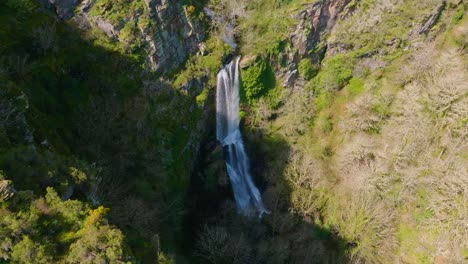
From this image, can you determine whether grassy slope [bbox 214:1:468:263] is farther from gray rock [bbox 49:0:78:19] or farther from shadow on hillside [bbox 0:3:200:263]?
gray rock [bbox 49:0:78:19]

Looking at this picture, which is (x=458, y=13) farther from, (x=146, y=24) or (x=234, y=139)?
(x=146, y=24)

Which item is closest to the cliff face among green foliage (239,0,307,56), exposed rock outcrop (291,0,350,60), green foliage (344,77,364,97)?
green foliage (239,0,307,56)

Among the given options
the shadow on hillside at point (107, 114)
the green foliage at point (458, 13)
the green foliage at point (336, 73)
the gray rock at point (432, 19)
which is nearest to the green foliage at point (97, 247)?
the shadow on hillside at point (107, 114)

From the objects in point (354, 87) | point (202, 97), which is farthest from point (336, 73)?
point (202, 97)

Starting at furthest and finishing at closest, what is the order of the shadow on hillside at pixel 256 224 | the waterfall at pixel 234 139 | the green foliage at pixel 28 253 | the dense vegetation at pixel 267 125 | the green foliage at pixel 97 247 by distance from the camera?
1. the waterfall at pixel 234 139
2. the shadow on hillside at pixel 256 224
3. the dense vegetation at pixel 267 125
4. the green foliage at pixel 97 247
5. the green foliage at pixel 28 253

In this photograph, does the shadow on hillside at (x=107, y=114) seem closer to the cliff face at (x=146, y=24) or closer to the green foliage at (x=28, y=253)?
the cliff face at (x=146, y=24)

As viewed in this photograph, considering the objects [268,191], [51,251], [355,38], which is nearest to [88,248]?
[51,251]
